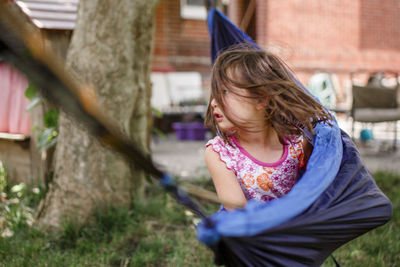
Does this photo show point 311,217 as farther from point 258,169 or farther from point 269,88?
point 269,88

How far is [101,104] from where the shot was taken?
252cm

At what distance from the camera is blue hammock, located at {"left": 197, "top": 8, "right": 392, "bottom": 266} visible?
3.13ft

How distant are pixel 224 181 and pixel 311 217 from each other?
0.39 m

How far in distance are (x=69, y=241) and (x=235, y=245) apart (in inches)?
62.3

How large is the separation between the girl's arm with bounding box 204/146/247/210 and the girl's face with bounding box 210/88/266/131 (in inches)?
5.0

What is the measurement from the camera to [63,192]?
2.46 meters

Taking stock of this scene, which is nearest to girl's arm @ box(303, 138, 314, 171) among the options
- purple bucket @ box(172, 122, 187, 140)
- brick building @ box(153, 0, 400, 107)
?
purple bucket @ box(172, 122, 187, 140)

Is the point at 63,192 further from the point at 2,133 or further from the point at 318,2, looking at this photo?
the point at 318,2

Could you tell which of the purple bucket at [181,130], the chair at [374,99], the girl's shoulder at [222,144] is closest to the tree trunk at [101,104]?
the girl's shoulder at [222,144]

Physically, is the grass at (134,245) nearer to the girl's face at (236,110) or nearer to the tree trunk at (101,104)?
the tree trunk at (101,104)

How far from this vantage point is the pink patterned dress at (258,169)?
4.86 ft

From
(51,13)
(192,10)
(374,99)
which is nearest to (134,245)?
(51,13)

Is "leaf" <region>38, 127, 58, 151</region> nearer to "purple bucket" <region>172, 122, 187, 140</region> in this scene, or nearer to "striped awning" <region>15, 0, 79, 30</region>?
"striped awning" <region>15, 0, 79, 30</region>

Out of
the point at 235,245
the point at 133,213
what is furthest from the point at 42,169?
the point at 235,245
